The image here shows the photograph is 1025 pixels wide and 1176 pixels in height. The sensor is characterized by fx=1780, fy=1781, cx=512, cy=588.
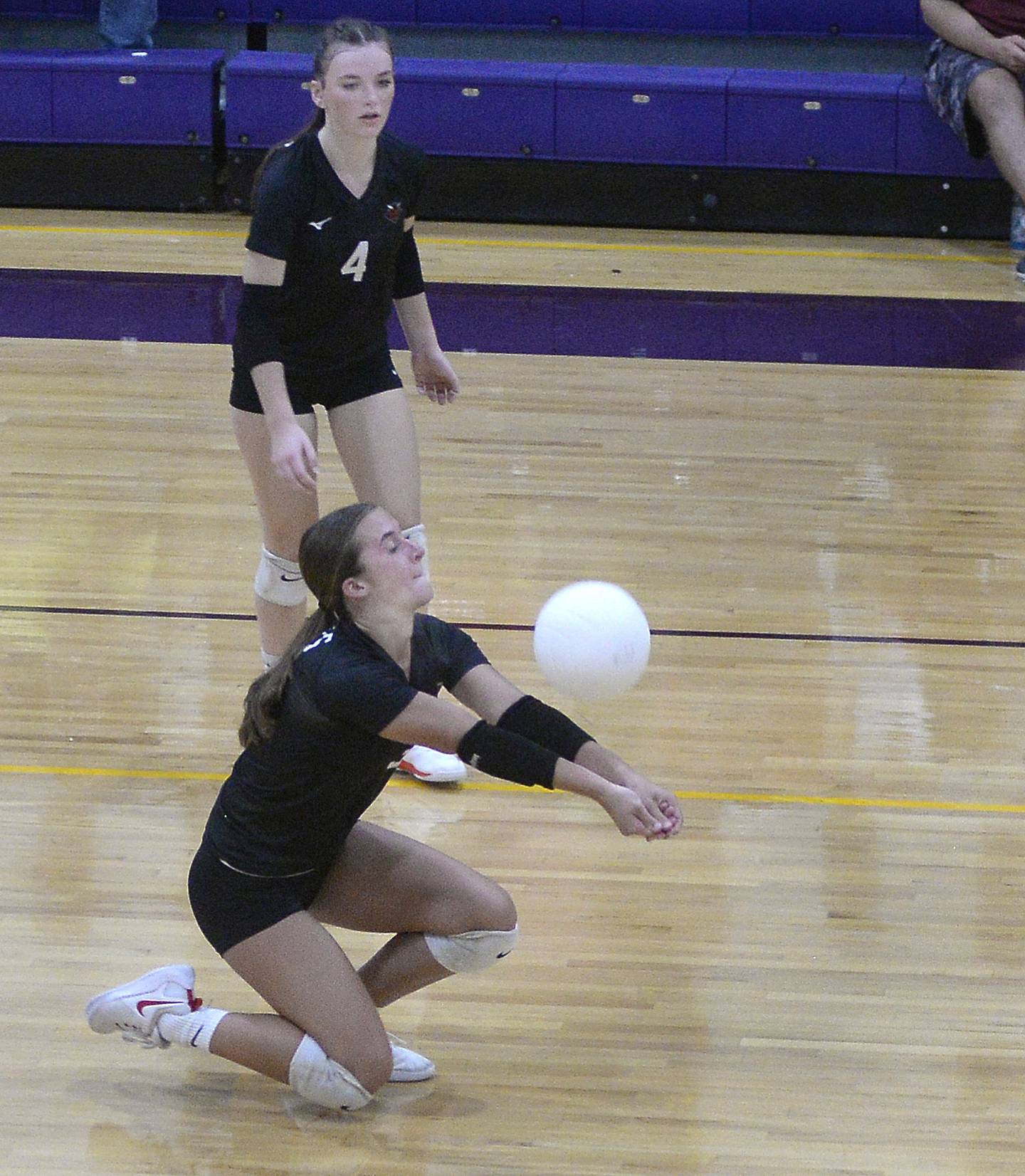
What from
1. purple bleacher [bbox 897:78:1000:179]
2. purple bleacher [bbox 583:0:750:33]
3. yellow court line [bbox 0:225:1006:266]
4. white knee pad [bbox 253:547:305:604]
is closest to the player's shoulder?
white knee pad [bbox 253:547:305:604]

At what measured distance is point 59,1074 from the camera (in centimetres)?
293

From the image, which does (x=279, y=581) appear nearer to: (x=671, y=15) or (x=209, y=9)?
(x=671, y=15)

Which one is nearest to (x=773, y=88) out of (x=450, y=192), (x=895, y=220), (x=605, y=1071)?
(x=895, y=220)

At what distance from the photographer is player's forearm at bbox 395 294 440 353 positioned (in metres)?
4.10

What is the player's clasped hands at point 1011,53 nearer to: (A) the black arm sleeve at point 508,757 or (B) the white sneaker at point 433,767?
(B) the white sneaker at point 433,767

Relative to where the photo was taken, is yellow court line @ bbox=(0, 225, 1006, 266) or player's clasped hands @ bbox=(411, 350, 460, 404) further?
yellow court line @ bbox=(0, 225, 1006, 266)

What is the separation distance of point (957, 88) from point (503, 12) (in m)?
2.73

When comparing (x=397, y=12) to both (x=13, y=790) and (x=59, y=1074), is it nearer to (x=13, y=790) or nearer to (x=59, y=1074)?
(x=13, y=790)

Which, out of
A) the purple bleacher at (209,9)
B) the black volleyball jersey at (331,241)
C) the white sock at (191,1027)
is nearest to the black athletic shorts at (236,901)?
the white sock at (191,1027)

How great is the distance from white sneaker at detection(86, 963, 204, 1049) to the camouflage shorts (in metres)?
6.84

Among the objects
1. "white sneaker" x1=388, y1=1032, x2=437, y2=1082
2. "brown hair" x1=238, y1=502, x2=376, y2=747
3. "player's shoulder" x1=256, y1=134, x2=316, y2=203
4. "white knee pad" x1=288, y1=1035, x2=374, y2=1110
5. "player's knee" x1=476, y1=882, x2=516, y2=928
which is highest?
"player's shoulder" x1=256, y1=134, x2=316, y2=203

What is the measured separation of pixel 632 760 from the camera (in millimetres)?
4086

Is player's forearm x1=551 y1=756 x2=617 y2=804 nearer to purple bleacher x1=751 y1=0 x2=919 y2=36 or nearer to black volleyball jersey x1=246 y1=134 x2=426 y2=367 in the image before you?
black volleyball jersey x1=246 y1=134 x2=426 y2=367

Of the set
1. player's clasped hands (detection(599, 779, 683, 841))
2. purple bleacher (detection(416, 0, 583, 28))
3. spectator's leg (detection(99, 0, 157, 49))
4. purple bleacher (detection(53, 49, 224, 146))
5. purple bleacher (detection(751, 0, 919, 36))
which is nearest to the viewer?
player's clasped hands (detection(599, 779, 683, 841))
